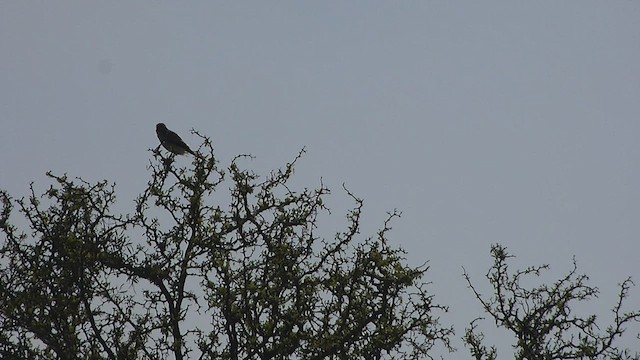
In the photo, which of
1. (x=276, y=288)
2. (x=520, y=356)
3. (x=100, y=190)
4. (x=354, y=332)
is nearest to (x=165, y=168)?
(x=100, y=190)

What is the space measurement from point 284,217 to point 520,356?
178 inches

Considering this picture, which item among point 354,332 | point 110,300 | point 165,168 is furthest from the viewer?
point 165,168

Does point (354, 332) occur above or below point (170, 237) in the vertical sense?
below

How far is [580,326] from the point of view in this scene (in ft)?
46.4

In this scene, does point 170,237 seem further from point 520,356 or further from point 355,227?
point 520,356

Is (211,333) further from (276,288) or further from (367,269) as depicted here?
(367,269)

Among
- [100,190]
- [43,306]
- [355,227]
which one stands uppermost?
[100,190]

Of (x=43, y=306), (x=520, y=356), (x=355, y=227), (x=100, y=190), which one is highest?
(x=100, y=190)

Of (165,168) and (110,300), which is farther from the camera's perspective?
(165,168)

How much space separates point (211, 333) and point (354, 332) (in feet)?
7.69

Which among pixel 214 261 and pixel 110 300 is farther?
pixel 110 300

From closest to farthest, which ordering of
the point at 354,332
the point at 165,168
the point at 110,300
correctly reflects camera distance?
the point at 354,332
the point at 110,300
the point at 165,168

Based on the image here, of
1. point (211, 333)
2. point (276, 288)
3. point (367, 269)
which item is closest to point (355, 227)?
point (367, 269)

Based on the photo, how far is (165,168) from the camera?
14.6 m
